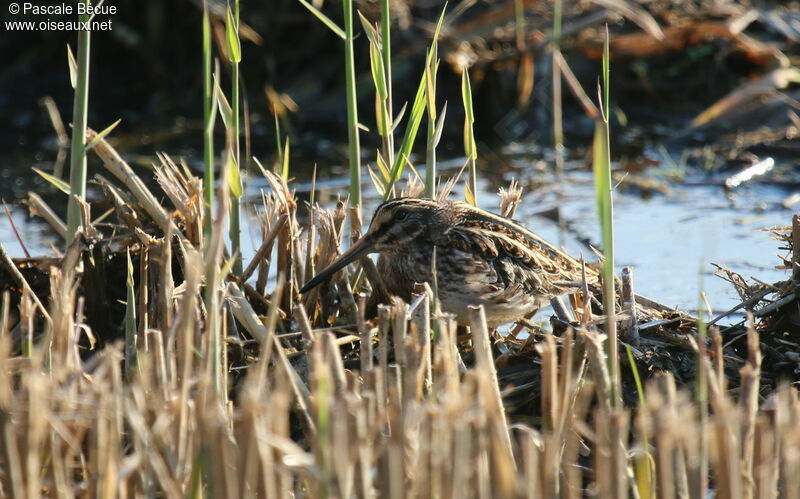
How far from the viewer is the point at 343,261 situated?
3928 millimetres

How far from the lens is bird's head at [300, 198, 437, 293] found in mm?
4012

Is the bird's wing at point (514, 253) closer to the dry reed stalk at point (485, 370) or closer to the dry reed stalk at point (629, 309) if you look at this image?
the dry reed stalk at point (629, 309)

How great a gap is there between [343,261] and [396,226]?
0.24m

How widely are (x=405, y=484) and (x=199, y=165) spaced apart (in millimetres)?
5012

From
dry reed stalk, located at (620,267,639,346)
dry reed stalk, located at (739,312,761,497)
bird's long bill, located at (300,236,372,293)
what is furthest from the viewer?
bird's long bill, located at (300,236,372,293)

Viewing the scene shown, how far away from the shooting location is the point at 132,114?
839 cm

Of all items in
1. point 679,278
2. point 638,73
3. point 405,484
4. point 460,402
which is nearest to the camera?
point 460,402

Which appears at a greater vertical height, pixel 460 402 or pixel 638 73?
pixel 638 73

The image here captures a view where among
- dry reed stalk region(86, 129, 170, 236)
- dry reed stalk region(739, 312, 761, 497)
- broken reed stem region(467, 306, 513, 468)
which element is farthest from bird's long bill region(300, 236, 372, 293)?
dry reed stalk region(739, 312, 761, 497)

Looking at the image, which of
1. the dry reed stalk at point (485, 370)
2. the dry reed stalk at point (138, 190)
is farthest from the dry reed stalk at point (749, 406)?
the dry reed stalk at point (138, 190)

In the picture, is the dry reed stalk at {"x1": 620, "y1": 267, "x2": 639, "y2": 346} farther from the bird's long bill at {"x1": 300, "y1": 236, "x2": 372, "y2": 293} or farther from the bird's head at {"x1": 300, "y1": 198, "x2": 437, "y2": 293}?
the bird's long bill at {"x1": 300, "y1": 236, "x2": 372, "y2": 293}

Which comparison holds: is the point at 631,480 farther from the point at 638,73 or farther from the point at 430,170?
the point at 638,73

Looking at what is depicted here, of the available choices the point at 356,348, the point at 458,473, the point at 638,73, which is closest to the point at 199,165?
the point at 638,73

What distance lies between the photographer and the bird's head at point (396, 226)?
4.01m
